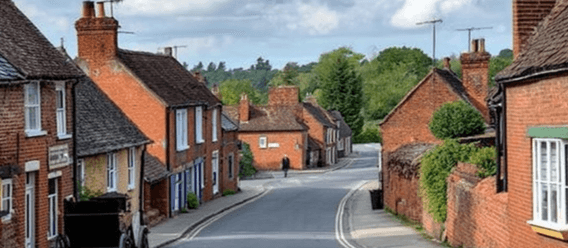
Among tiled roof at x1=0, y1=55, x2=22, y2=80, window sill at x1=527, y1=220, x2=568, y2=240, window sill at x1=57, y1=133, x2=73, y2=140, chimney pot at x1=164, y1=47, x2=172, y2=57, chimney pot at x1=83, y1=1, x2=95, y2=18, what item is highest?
chimney pot at x1=83, y1=1, x2=95, y2=18

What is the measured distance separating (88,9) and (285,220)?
1243cm

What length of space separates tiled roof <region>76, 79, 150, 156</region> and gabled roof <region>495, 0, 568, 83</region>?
14.9m

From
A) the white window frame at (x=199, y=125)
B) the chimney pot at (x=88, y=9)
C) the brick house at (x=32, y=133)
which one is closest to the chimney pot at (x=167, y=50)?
the white window frame at (x=199, y=125)

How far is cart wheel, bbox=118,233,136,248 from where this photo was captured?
20.6m

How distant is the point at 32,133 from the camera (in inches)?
890

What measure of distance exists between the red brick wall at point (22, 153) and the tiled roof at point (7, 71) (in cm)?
29

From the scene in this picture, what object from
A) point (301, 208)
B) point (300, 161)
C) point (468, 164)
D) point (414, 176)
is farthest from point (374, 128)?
point (468, 164)

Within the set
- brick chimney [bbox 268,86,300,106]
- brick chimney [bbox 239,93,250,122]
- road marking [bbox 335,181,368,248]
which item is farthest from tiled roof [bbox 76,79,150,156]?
brick chimney [bbox 268,86,300,106]

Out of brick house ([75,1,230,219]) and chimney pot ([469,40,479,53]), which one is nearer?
brick house ([75,1,230,219])

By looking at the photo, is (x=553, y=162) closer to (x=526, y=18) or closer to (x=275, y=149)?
(x=526, y=18)

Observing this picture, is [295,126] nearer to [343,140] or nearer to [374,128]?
[343,140]

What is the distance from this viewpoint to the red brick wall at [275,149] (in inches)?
3159

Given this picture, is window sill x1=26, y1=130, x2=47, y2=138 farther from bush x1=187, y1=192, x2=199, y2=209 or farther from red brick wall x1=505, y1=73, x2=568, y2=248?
bush x1=187, y1=192, x2=199, y2=209

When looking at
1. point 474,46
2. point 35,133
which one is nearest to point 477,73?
point 474,46
